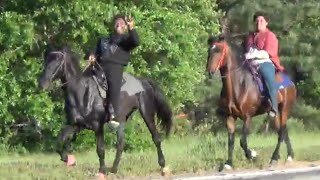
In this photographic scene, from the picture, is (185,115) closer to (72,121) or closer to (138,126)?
(138,126)

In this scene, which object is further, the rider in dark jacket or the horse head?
the rider in dark jacket

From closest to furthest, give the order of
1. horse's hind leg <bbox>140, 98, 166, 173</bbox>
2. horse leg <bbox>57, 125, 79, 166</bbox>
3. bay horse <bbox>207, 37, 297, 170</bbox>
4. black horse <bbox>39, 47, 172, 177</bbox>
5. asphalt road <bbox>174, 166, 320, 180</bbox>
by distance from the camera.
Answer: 1. asphalt road <bbox>174, 166, 320, 180</bbox>
2. black horse <bbox>39, 47, 172, 177</bbox>
3. horse leg <bbox>57, 125, 79, 166</bbox>
4. horse's hind leg <bbox>140, 98, 166, 173</bbox>
5. bay horse <bbox>207, 37, 297, 170</bbox>

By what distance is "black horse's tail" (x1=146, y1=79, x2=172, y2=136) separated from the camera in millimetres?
16516

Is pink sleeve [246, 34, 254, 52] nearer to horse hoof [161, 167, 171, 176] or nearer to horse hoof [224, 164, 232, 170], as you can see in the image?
horse hoof [224, 164, 232, 170]

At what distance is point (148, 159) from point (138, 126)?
37.4 feet

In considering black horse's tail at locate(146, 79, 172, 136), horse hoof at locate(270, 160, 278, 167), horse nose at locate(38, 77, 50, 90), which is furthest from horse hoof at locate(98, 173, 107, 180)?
horse hoof at locate(270, 160, 278, 167)

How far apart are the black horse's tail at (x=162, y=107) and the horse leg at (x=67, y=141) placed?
1981 millimetres

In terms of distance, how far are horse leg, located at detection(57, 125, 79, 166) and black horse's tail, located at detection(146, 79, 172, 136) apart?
6.50 ft

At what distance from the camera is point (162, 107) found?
16.7 m

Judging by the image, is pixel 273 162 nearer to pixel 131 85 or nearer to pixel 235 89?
pixel 235 89

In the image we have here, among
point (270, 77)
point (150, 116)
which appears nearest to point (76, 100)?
point (150, 116)

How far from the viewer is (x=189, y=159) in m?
17.0

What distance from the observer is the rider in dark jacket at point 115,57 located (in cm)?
1487

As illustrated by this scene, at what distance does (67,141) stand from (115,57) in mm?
1667
